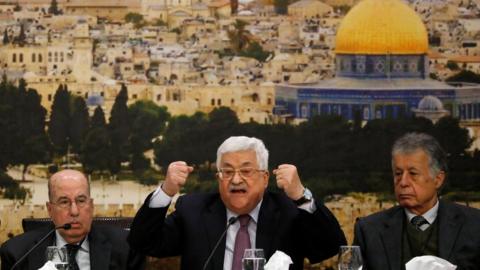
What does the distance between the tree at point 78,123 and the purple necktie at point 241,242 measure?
4783 mm

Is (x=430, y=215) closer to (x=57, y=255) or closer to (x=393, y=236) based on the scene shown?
(x=393, y=236)

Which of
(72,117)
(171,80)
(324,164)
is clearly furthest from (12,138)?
(324,164)

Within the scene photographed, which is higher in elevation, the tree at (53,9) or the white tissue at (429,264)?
the tree at (53,9)

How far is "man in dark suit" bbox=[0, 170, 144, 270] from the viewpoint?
496cm

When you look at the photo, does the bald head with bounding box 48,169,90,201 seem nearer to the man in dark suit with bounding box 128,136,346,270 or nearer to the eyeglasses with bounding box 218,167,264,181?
the man in dark suit with bounding box 128,136,346,270

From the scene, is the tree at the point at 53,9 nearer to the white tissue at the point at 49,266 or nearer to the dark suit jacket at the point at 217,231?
the dark suit jacket at the point at 217,231

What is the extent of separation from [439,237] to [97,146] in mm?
5240

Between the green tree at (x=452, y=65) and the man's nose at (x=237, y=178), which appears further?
the green tree at (x=452, y=65)

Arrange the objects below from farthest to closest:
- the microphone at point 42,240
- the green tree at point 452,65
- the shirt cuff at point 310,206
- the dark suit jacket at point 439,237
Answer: the green tree at point 452,65
the shirt cuff at point 310,206
the dark suit jacket at point 439,237
the microphone at point 42,240

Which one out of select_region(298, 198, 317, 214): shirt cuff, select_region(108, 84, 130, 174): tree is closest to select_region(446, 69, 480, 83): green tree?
select_region(108, 84, 130, 174): tree

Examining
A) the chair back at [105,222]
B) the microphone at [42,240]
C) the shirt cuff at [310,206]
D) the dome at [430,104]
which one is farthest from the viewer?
the dome at [430,104]

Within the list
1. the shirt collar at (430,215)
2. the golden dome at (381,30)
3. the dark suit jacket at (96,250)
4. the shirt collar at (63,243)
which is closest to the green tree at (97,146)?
the golden dome at (381,30)

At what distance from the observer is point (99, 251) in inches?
197

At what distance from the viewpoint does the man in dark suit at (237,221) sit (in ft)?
15.9
